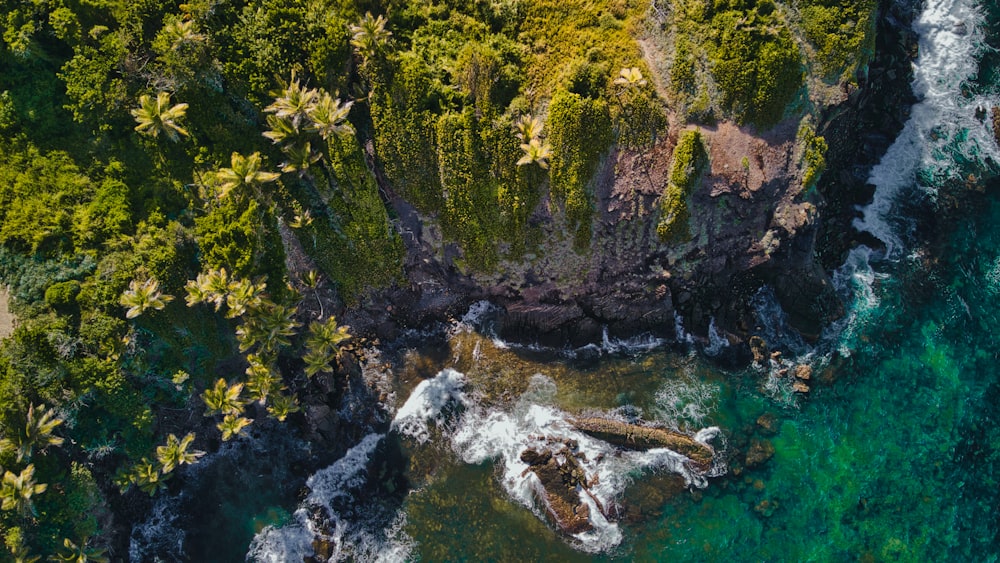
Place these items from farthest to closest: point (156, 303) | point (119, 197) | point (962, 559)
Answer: point (962, 559) < point (119, 197) < point (156, 303)

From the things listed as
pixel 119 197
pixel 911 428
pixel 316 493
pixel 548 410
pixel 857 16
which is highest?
pixel 857 16

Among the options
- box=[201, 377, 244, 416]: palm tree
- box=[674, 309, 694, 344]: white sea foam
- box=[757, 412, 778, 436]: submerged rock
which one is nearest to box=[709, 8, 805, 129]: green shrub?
box=[674, 309, 694, 344]: white sea foam

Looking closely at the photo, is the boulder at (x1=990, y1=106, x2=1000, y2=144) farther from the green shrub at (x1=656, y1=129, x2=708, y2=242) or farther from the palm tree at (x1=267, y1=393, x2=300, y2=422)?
the palm tree at (x1=267, y1=393, x2=300, y2=422)

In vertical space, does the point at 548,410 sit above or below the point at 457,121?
below

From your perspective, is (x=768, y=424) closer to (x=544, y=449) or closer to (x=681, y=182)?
(x=544, y=449)

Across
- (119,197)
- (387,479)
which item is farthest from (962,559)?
(119,197)

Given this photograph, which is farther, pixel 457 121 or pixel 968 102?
pixel 968 102

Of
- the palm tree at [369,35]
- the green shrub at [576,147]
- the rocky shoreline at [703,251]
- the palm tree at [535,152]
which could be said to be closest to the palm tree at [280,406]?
the rocky shoreline at [703,251]

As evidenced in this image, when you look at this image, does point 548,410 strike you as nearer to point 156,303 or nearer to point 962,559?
point 156,303

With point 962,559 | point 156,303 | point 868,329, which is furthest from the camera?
point 868,329
